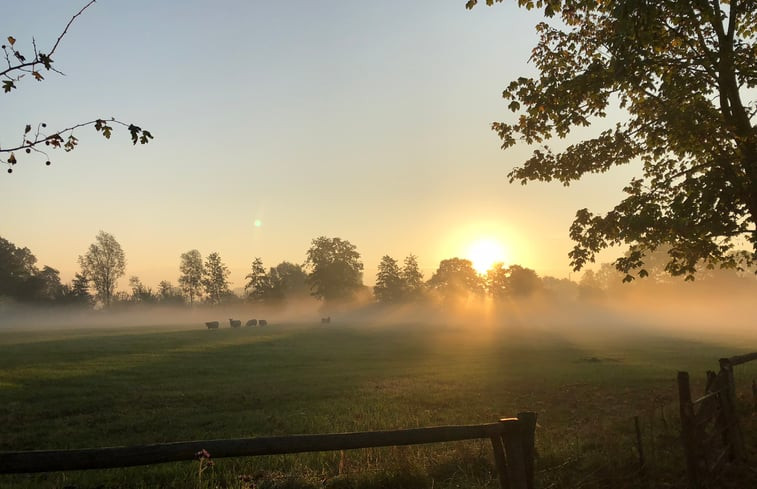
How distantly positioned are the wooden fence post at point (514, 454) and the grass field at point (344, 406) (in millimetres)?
1884

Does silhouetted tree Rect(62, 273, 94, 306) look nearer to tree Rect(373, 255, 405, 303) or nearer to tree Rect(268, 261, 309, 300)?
tree Rect(268, 261, 309, 300)

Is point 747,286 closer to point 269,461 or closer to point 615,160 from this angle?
point 615,160

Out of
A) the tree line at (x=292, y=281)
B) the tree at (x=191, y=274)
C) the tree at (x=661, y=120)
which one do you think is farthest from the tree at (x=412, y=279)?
the tree at (x=661, y=120)

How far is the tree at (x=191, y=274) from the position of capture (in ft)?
484

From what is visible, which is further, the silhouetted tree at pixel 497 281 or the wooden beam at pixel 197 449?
the silhouetted tree at pixel 497 281

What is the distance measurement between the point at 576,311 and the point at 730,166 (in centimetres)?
12554

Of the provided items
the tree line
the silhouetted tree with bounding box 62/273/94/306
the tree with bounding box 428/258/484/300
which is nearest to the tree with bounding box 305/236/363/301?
the tree line

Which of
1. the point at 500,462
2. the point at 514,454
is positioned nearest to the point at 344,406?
the point at 500,462

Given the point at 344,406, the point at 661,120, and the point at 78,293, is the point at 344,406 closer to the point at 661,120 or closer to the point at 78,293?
the point at 661,120

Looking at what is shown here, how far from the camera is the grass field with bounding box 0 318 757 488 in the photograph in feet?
24.2

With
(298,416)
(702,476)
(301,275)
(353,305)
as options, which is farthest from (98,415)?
(301,275)

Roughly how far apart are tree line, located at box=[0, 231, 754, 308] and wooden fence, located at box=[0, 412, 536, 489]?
11398 centimetres

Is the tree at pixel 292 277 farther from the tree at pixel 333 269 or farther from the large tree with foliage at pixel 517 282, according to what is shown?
the large tree with foliage at pixel 517 282

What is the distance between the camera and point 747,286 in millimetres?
119750
